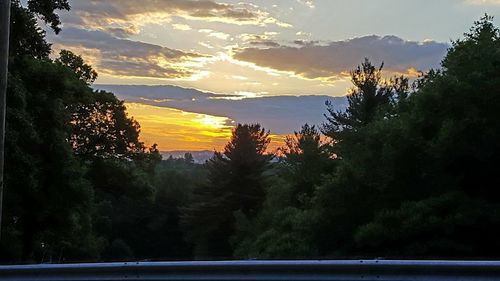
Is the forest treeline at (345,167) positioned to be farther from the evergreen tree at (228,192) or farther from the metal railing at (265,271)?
the evergreen tree at (228,192)

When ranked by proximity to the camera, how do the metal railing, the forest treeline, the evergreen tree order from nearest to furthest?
the metal railing, the forest treeline, the evergreen tree

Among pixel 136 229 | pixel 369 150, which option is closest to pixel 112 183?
pixel 369 150

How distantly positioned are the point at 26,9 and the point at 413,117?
620 inches

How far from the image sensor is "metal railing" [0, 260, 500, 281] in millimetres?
4727

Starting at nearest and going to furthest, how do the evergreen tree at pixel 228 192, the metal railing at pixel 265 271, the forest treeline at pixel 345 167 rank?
1. the metal railing at pixel 265 271
2. the forest treeline at pixel 345 167
3. the evergreen tree at pixel 228 192

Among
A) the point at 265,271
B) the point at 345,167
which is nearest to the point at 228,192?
the point at 345,167

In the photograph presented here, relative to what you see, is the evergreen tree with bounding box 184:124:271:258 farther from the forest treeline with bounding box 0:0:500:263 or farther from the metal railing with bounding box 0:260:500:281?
the metal railing with bounding box 0:260:500:281

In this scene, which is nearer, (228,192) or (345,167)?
(345,167)

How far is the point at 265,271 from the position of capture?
17.3 feet

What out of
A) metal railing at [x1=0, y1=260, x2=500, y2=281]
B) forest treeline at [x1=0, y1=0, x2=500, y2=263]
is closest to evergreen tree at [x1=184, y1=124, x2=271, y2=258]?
forest treeline at [x1=0, y1=0, x2=500, y2=263]

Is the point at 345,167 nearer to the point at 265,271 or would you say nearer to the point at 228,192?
the point at 265,271

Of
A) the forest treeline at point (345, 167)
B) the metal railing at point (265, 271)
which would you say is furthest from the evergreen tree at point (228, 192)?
the metal railing at point (265, 271)

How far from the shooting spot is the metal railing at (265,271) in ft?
15.5

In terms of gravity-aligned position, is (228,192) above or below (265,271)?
below
